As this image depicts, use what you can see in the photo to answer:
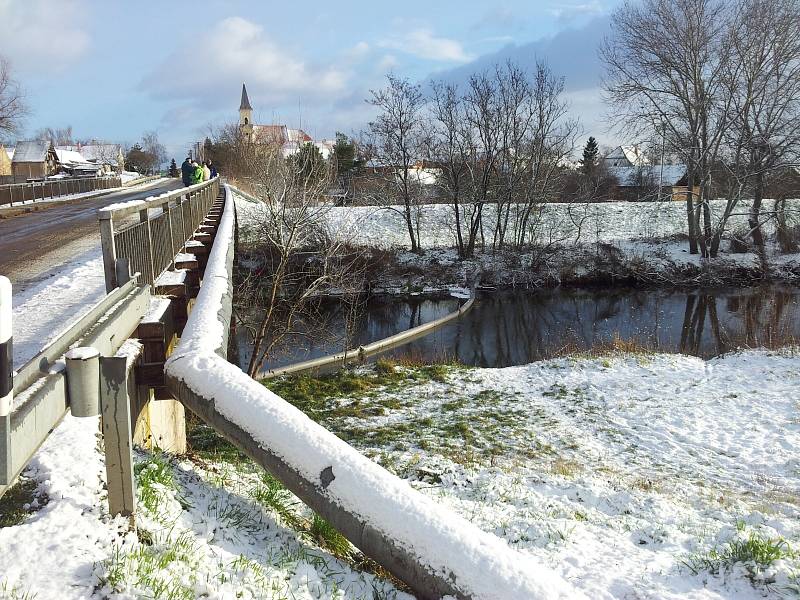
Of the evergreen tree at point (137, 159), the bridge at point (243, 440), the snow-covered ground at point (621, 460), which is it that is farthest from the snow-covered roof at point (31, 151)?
the bridge at point (243, 440)

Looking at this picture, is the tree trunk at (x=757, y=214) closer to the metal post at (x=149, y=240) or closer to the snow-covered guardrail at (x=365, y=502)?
the metal post at (x=149, y=240)

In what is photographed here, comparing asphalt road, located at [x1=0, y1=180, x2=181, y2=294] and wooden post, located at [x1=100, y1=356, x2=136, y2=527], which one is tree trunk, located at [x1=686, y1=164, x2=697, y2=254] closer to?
asphalt road, located at [x1=0, y1=180, x2=181, y2=294]

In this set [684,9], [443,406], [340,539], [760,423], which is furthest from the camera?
[684,9]

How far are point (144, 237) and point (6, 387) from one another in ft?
13.5

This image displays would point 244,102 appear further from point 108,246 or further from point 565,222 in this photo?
point 108,246

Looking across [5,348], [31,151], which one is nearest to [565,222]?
[5,348]

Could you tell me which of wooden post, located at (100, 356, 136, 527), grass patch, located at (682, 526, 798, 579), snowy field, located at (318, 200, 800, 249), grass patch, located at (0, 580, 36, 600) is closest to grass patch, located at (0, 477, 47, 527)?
wooden post, located at (100, 356, 136, 527)

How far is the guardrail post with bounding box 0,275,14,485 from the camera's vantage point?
194 centimetres

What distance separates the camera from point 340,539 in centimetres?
395

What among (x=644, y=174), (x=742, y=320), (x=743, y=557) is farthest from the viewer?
(x=644, y=174)

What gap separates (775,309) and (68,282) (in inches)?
973

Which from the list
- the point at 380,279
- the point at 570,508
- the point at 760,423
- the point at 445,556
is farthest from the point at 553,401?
the point at 380,279

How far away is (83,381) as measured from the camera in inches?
106

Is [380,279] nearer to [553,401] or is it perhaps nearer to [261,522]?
[553,401]
